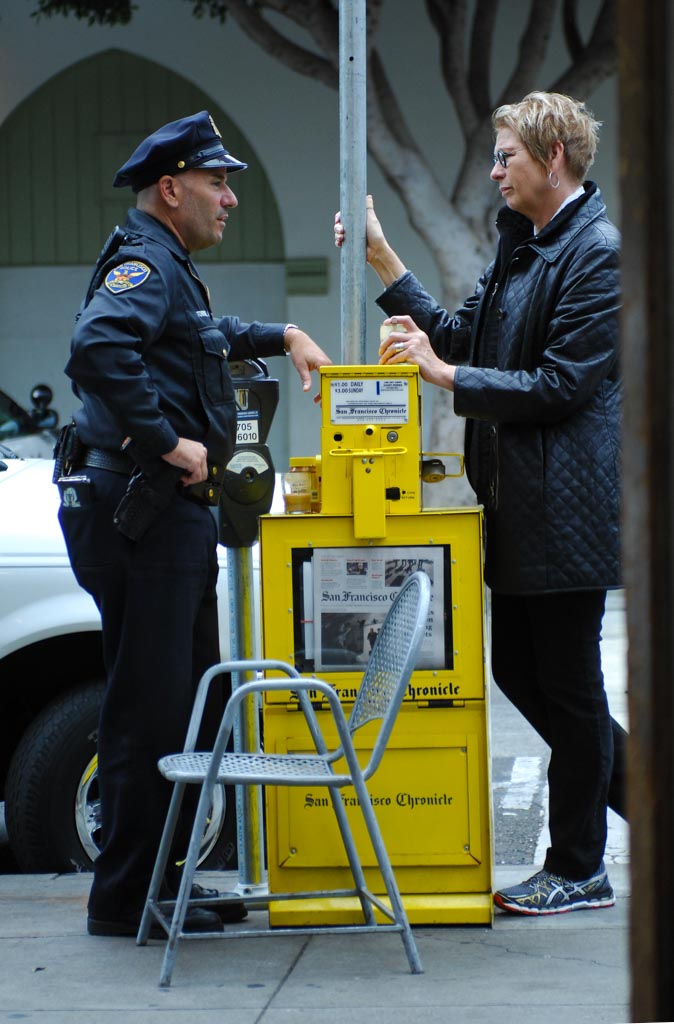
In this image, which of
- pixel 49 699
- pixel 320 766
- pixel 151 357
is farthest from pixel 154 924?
pixel 151 357

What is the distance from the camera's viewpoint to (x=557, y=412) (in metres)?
3.66

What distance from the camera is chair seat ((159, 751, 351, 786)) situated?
128 inches

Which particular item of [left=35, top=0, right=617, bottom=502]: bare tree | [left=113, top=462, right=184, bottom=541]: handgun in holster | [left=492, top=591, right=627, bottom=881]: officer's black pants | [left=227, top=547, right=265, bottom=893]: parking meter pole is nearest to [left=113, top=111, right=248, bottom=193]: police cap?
[left=113, top=462, right=184, bottom=541]: handgun in holster

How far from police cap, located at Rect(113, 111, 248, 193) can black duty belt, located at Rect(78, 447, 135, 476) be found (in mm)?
685

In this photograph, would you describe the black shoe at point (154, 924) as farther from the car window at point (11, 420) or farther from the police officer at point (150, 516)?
the car window at point (11, 420)

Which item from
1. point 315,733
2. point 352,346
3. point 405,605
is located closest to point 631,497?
point 405,605

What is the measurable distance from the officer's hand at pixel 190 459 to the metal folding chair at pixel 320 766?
0.49m

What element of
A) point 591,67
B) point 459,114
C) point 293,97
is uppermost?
point 293,97

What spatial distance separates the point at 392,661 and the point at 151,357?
99 cm

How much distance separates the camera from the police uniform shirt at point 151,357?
3.48m

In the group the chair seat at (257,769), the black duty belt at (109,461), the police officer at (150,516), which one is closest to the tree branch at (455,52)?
the police officer at (150,516)

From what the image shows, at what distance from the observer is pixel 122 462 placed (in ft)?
12.1

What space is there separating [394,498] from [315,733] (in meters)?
0.62

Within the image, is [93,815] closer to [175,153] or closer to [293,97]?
[175,153]
